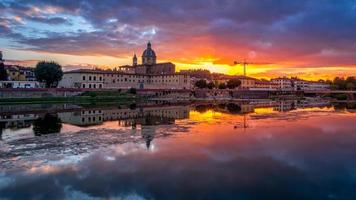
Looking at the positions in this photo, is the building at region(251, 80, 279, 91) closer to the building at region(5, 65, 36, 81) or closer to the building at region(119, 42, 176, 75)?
the building at region(119, 42, 176, 75)

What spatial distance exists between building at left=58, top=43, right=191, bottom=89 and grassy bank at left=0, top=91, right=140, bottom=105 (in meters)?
15.2

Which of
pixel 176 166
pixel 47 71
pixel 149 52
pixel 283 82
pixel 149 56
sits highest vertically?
pixel 149 52

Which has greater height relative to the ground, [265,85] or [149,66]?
[149,66]

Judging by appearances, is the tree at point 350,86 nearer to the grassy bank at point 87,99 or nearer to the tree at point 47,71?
the grassy bank at point 87,99

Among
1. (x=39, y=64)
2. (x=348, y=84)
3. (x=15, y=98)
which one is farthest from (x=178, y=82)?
(x=348, y=84)

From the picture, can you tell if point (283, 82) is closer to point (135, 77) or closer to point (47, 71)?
point (135, 77)

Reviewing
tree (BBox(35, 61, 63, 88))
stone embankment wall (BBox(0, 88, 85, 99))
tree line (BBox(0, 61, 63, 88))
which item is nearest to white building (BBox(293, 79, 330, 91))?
tree line (BBox(0, 61, 63, 88))

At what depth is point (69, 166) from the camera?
10773mm

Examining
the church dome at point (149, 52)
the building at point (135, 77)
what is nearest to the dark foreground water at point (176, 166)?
the building at point (135, 77)

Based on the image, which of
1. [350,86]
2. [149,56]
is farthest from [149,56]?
[350,86]

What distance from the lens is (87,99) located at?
52125mm

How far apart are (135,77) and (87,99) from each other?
31.5m

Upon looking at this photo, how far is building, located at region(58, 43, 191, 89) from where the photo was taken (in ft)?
237

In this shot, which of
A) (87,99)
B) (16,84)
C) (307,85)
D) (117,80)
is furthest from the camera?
(307,85)
